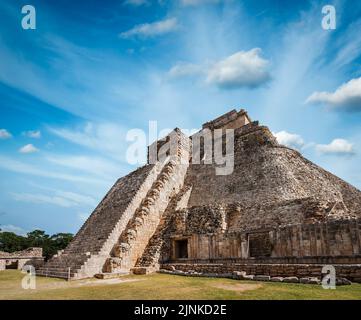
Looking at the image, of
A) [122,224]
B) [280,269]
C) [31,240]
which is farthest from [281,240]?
[31,240]

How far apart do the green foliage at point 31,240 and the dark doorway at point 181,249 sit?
76.6 ft

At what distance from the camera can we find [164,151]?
23375mm

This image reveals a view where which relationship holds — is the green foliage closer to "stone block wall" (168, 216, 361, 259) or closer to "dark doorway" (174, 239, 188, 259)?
"dark doorway" (174, 239, 188, 259)

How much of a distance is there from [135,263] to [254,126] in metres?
13.4

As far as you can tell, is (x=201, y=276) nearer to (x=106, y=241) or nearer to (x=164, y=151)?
(x=106, y=241)

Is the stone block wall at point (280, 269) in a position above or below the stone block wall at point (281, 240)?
below

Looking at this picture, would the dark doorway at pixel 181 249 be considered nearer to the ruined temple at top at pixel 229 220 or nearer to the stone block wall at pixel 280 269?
the ruined temple at top at pixel 229 220

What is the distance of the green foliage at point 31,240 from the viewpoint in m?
35.7

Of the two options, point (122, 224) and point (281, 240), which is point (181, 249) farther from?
point (281, 240)

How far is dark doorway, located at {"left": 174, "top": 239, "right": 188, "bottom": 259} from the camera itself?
1523 cm

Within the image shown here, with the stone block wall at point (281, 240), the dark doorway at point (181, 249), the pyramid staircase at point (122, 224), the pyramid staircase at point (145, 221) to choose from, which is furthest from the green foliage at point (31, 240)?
the stone block wall at point (281, 240)

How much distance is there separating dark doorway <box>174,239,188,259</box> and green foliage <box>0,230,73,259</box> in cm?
2335

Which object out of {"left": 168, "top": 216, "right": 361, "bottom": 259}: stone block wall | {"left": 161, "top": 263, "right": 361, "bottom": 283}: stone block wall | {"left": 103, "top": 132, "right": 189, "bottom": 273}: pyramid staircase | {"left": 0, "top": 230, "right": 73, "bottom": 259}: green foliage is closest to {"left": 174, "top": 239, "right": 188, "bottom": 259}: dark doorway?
{"left": 168, "top": 216, "right": 361, "bottom": 259}: stone block wall
